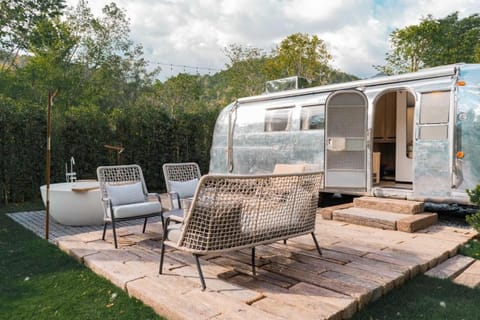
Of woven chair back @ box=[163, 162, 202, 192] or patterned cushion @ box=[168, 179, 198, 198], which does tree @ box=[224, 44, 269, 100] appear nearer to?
woven chair back @ box=[163, 162, 202, 192]

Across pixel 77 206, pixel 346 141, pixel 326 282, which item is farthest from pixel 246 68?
pixel 326 282

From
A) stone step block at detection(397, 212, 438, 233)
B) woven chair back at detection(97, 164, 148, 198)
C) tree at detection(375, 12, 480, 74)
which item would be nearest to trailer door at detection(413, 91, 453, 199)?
stone step block at detection(397, 212, 438, 233)

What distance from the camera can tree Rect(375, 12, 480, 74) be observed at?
59.2 feet

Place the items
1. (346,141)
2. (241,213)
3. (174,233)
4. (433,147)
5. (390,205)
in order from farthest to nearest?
(346,141) < (390,205) < (433,147) < (174,233) < (241,213)

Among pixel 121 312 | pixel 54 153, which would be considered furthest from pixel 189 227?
pixel 54 153

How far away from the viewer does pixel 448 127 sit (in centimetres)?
538

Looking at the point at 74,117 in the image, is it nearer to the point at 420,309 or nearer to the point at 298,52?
the point at 420,309

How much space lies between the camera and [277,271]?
3275 mm

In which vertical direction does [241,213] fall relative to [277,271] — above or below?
above

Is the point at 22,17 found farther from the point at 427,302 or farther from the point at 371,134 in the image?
the point at 427,302

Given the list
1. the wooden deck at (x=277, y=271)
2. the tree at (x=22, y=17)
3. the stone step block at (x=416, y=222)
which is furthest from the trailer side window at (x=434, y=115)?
the tree at (x=22, y=17)

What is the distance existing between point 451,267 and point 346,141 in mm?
Result: 3349

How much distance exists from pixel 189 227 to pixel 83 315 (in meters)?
0.97

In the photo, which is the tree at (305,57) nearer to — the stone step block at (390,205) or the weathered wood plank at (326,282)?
the stone step block at (390,205)
